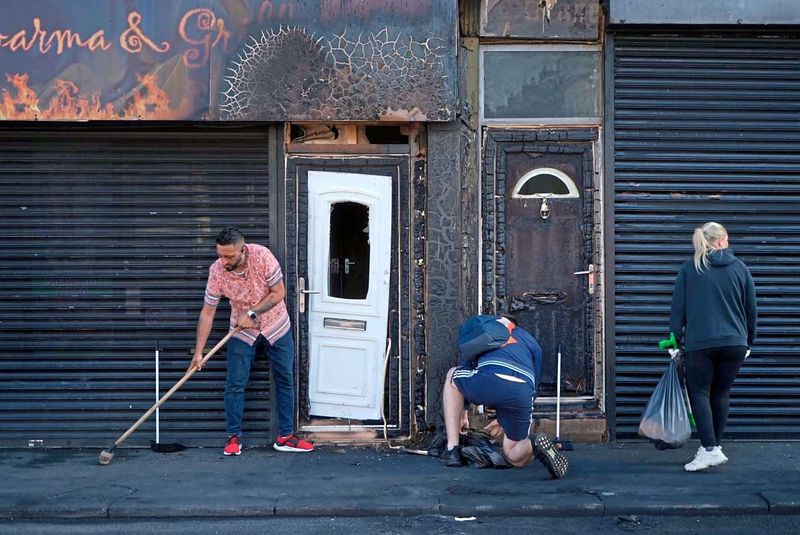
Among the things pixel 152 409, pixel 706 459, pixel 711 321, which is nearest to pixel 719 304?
pixel 711 321

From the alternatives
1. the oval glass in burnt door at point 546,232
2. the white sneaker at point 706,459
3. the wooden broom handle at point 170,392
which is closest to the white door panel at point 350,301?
the wooden broom handle at point 170,392

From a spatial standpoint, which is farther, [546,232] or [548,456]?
[546,232]

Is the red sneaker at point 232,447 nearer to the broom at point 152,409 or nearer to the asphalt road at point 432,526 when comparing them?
the broom at point 152,409

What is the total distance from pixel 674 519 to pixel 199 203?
446 centimetres

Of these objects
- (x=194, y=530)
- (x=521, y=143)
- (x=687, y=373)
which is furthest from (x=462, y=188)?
(x=194, y=530)

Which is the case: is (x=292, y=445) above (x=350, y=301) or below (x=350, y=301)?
below

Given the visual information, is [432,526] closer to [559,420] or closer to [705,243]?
[559,420]

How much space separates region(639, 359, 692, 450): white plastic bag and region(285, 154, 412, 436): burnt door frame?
6.75ft

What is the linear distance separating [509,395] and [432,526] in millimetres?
1315

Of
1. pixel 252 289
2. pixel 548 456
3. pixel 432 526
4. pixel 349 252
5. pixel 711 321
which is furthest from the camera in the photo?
pixel 349 252

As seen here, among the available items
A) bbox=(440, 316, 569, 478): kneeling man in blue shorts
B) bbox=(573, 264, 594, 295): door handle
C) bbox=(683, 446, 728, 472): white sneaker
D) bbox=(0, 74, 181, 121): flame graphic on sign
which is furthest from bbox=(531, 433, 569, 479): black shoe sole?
bbox=(0, 74, 181, 121): flame graphic on sign

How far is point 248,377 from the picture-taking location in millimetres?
8227

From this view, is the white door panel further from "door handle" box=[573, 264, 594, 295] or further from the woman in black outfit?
the woman in black outfit

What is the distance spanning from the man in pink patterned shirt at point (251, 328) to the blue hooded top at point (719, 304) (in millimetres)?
3060
